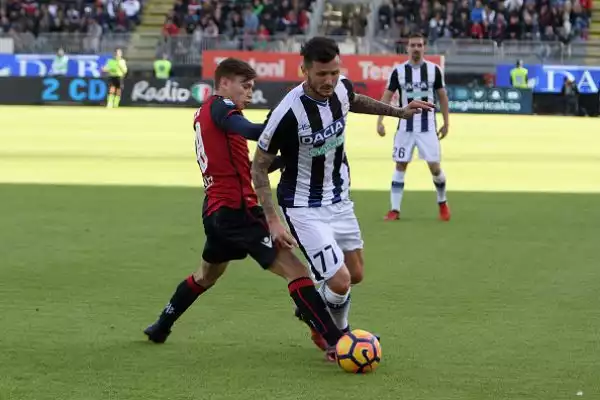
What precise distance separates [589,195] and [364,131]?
14.1 metres

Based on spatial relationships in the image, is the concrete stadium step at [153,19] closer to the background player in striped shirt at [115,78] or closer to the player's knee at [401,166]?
the background player in striped shirt at [115,78]

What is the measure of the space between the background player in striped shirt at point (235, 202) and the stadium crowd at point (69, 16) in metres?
39.8

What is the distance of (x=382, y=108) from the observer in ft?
24.7

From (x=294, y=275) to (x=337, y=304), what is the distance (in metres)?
0.36

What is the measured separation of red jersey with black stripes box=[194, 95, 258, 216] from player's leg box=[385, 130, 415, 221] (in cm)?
723

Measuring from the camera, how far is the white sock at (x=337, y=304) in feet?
23.6

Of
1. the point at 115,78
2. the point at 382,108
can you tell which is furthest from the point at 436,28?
the point at 382,108

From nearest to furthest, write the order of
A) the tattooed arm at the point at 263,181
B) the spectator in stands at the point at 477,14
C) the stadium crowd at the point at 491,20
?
the tattooed arm at the point at 263,181 → the stadium crowd at the point at 491,20 → the spectator in stands at the point at 477,14

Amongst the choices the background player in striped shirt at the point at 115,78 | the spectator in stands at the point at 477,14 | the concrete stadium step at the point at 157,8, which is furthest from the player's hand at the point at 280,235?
the concrete stadium step at the point at 157,8

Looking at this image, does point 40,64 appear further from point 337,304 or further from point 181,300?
point 337,304

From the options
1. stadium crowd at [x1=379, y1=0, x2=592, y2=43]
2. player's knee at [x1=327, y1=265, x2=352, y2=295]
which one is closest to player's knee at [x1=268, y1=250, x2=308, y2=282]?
player's knee at [x1=327, y1=265, x2=352, y2=295]

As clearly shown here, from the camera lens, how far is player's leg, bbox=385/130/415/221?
1441cm

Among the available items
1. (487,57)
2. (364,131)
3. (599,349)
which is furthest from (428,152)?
(487,57)

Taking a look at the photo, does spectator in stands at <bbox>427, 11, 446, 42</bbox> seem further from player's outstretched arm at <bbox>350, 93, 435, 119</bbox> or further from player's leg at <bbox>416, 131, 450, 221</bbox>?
player's outstretched arm at <bbox>350, 93, 435, 119</bbox>
